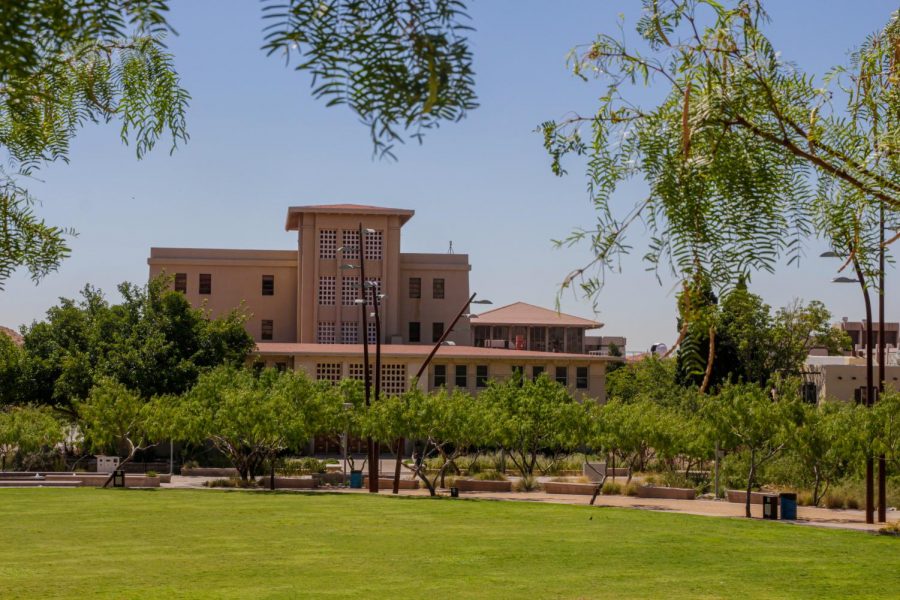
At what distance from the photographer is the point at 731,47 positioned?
3.05 metres

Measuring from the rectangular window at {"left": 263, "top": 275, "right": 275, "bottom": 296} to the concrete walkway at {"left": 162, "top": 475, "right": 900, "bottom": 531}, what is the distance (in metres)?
27.1

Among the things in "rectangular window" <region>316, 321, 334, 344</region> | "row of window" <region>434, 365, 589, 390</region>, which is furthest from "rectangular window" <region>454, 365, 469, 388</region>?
"rectangular window" <region>316, 321, 334, 344</region>

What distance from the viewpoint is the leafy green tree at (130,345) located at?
160 ft

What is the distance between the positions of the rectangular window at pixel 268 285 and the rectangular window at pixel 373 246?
21.1ft

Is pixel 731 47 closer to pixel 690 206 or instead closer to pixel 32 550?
pixel 690 206

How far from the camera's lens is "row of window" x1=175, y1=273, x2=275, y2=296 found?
6694 centimetres

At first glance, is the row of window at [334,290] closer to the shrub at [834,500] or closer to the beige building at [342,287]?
the beige building at [342,287]

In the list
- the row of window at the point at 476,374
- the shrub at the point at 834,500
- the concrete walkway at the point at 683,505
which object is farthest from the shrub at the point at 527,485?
the row of window at the point at 476,374

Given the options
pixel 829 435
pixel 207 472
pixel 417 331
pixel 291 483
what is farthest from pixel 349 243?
pixel 829 435

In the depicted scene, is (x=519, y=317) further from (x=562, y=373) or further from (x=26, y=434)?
(x=26, y=434)

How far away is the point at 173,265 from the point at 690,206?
217 feet

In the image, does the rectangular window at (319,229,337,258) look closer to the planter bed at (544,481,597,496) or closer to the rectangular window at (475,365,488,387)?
the rectangular window at (475,365,488,387)

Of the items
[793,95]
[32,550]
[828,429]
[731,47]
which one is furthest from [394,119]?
[828,429]

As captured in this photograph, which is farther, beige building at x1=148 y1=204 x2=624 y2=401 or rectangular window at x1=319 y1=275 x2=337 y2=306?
rectangular window at x1=319 y1=275 x2=337 y2=306
